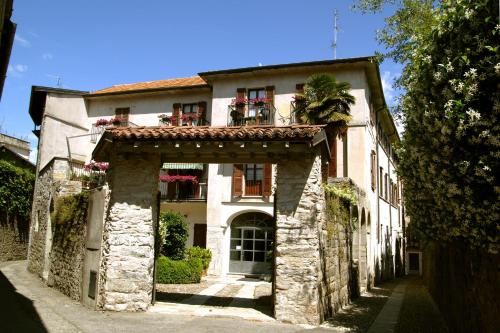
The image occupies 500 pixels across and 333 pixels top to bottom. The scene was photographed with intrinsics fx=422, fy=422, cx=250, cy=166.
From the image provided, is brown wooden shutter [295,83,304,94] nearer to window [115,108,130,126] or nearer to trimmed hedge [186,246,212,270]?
trimmed hedge [186,246,212,270]

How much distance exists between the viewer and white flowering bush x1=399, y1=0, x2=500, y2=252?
5000 millimetres

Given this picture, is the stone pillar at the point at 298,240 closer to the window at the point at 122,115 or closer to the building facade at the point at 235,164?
the building facade at the point at 235,164

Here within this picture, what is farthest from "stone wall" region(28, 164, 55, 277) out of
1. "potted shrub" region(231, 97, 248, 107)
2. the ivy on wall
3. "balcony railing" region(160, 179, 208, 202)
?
"potted shrub" region(231, 97, 248, 107)

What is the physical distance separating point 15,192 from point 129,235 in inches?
640

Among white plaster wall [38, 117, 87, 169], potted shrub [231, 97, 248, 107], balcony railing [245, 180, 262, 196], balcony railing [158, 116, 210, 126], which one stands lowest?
balcony railing [245, 180, 262, 196]

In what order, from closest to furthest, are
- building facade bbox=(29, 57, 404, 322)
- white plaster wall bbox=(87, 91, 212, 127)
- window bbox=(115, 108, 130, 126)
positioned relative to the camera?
building facade bbox=(29, 57, 404, 322) → white plaster wall bbox=(87, 91, 212, 127) → window bbox=(115, 108, 130, 126)

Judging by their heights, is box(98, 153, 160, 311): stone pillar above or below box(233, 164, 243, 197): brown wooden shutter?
below

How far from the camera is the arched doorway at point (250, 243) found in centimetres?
2122

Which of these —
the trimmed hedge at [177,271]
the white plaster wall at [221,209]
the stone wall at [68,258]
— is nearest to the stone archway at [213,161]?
the stone wall at [68,258]

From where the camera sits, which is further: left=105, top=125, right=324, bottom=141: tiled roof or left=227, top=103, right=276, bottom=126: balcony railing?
left=227, top=103, right=276, bottom=126: balcony railing

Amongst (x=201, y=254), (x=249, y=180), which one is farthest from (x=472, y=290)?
(x=249, y=180)

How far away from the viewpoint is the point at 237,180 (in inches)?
855

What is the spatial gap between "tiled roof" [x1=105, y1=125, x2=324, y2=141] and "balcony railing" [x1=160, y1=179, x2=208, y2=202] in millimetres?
14102

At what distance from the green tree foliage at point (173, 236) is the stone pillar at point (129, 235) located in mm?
7682
